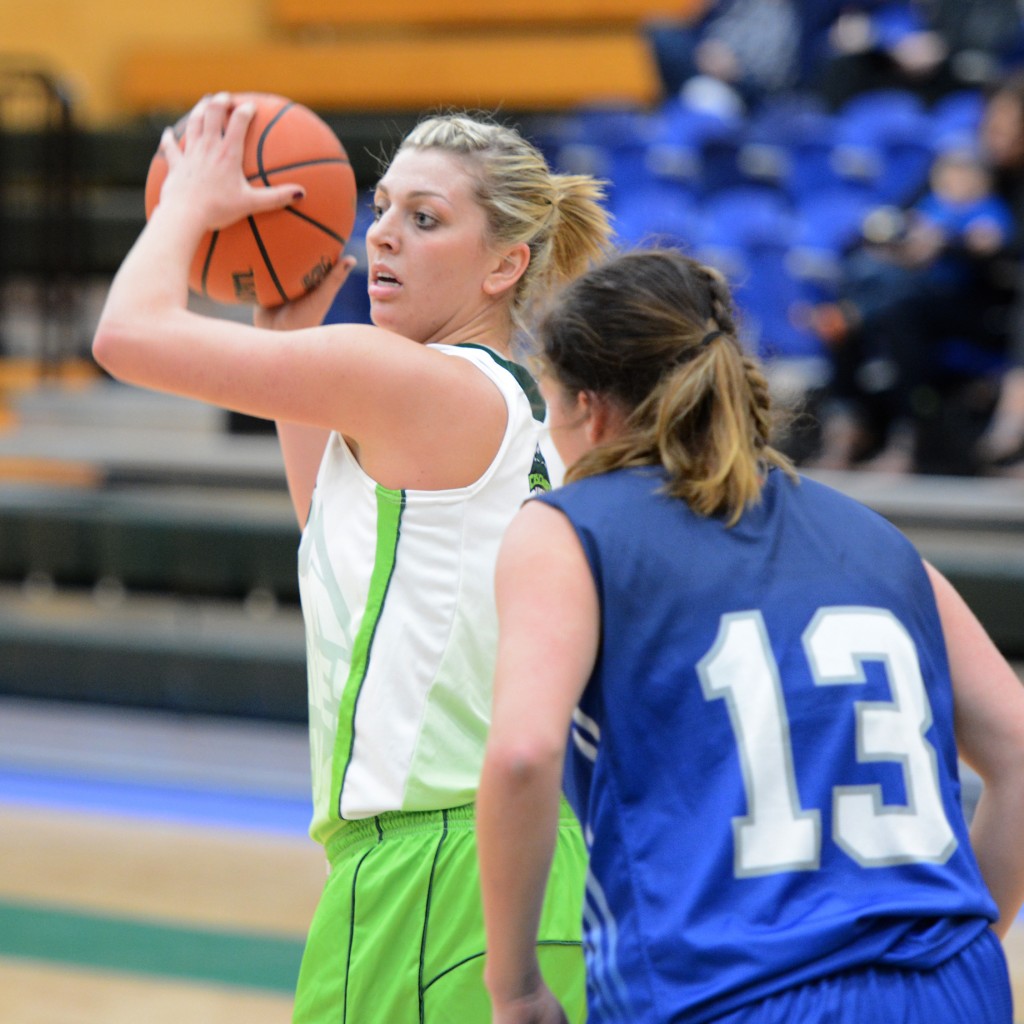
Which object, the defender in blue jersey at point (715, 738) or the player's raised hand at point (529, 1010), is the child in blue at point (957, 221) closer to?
the defender in blue jersey at point (715, 738)

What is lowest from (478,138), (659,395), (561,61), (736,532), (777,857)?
(777,857)

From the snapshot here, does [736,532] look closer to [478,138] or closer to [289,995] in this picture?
[478,138]

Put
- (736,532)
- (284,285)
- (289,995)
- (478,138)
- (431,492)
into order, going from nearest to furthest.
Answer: (736,532) → (431,492) → (478,138) → (284,285) → (289,995)

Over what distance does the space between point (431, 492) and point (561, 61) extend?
7781 millimetres

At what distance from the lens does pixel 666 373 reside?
1357 millimetres

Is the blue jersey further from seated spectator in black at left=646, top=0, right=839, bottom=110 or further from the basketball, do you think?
seated spectator in black at left=646, top=0, right=839, bottom=110

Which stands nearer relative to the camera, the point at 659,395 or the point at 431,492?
the point at 659,395

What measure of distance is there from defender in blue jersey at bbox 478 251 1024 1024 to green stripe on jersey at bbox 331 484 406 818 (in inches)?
12.1

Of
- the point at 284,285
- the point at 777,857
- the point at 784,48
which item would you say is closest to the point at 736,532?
the point at 777,857

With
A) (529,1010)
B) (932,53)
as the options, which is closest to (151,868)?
(529,1010)

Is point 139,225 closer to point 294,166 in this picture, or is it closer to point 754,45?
point 754,45

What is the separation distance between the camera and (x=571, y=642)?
4.01ft

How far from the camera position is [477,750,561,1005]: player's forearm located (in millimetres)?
1187

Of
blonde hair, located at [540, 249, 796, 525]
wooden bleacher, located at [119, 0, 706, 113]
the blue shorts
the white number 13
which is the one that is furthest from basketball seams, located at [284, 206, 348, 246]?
wooden bleacher, located at [119, 0, 706, 113]
